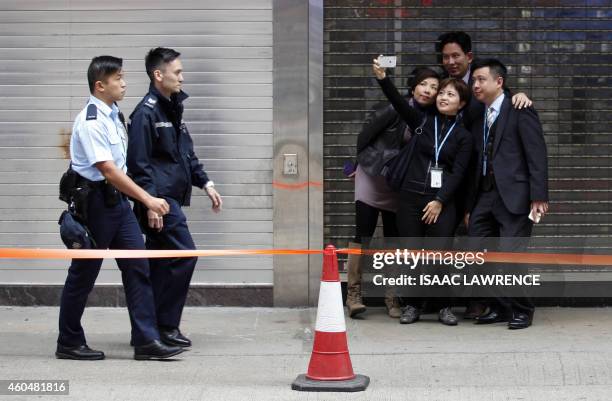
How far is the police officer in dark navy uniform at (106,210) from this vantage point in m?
7.07

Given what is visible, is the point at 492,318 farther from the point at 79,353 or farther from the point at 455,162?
the point at 79,353

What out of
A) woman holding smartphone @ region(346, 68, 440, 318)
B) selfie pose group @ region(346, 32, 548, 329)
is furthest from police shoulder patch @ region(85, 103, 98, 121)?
woman holding smartphone @ region(346, 68, 440, 318)

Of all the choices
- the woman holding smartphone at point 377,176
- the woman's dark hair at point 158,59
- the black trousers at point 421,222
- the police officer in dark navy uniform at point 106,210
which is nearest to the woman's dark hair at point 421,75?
the woman holding smartphone at point 377,176

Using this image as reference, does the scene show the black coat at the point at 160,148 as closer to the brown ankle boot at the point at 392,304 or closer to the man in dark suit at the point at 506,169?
the brown ankle boot at the point at 392,304

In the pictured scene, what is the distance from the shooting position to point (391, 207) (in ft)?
28.8

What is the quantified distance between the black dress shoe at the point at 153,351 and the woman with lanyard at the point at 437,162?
2052 millimetres

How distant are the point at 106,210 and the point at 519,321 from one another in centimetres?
304

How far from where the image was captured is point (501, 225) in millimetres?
8391

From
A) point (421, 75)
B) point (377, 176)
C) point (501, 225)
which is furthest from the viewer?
point (377, 176)

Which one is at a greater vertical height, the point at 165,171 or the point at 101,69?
the point at 101,69

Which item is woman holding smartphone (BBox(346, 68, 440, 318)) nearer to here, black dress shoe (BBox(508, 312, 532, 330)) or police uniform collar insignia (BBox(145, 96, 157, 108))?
black dress shoe (BBox(508, 312, 532, 330))

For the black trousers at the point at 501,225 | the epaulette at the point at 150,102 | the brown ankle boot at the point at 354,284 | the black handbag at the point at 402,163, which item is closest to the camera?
the epaulette at the point at 150,102

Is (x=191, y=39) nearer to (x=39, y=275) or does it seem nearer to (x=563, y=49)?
(x=39, y=275)

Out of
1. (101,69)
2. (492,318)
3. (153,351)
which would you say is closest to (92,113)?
(101,69)
